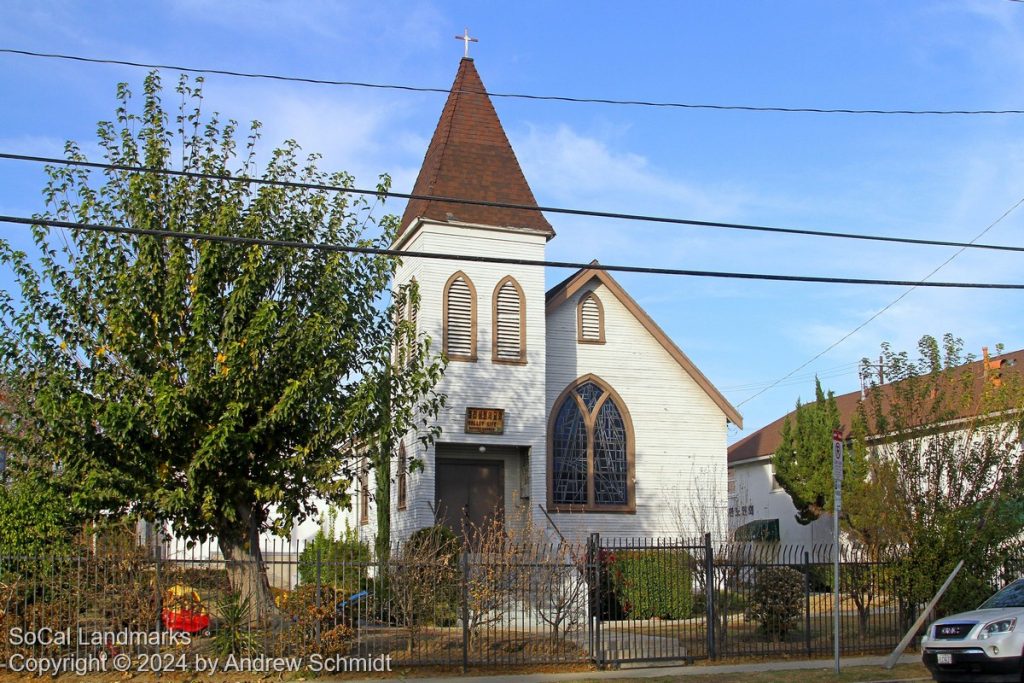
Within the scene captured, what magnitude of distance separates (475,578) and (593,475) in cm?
1064

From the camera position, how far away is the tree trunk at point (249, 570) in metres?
15.4

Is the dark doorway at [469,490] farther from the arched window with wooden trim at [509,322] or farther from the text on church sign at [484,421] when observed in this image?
the arched window with wooden trim at [509,322]

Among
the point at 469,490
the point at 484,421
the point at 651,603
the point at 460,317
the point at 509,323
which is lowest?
the point at 651,603

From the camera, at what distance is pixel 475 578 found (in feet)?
52.9

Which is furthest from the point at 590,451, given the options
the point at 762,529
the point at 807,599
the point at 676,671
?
the point at 762,529

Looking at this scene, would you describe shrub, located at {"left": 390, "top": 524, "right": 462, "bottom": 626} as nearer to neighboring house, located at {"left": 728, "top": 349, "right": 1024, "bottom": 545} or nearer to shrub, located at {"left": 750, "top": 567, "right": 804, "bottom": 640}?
shrub, located at {"left": 750, "top": 567, "right": 804, "bottom": 640}

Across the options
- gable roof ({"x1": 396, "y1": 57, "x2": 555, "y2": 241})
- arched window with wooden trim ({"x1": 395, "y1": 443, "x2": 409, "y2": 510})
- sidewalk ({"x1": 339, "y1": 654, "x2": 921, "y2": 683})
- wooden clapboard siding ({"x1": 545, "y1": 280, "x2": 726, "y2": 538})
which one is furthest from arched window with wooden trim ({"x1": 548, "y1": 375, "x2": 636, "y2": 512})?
sidewalk ({"x1": 339, "y1": 654, "x2": 921, "y2": 683})

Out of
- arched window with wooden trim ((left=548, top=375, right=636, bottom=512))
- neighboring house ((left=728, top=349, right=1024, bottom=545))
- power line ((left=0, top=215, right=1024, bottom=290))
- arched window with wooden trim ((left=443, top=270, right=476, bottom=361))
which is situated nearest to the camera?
power line ((left=0, top=215, right=1024, bottom=290))

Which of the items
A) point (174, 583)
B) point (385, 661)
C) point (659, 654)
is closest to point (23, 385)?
point (174, 583)

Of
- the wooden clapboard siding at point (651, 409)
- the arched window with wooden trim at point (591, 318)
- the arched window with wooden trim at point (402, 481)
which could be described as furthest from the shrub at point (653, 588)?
the arched window with wooden trim at point (591, 318)

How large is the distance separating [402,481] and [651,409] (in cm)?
666

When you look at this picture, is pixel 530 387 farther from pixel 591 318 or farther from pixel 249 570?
pixel 249 570

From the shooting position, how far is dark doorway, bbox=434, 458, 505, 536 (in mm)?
25281

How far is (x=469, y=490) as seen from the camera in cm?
2559
